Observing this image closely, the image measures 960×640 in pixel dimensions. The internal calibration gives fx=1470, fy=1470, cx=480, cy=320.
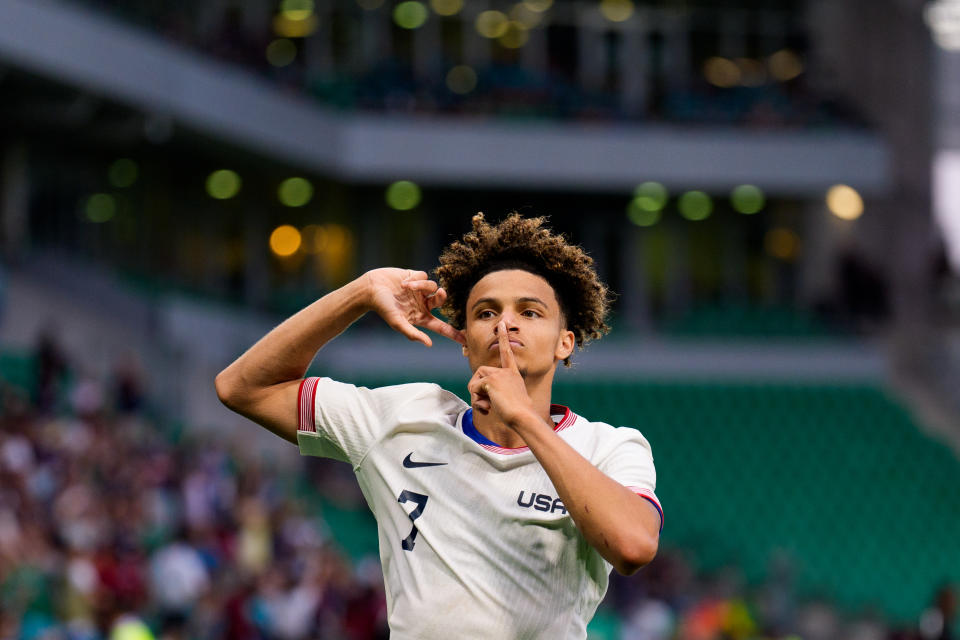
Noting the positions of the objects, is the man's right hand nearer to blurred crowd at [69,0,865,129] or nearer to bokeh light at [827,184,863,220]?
blurred crowd at [69,0,865,129]

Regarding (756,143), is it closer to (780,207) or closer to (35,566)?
(780,207)

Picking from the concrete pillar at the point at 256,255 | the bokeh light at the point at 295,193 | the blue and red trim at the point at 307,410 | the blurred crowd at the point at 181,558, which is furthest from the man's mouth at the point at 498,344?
the concrete pillar at the point at 256,255

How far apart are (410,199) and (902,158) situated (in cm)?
888

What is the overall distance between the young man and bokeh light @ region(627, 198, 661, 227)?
2445 cm

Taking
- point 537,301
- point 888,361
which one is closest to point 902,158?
point 888,361

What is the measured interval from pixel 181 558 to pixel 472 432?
791cm

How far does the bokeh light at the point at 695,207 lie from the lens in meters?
28.1

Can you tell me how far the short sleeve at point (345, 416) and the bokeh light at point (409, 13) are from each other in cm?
2393

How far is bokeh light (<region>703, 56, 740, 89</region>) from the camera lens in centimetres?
2797

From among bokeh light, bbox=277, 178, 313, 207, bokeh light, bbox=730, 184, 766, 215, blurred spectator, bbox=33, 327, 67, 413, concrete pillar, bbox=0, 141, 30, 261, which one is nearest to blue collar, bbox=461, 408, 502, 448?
blurred spectator, bbox=33, 327, 67, 413

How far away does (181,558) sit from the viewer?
10.8 meters

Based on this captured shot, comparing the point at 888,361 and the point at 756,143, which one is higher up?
the point at 756,143

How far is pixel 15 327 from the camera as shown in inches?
694

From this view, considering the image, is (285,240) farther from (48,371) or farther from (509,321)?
(509,321)
